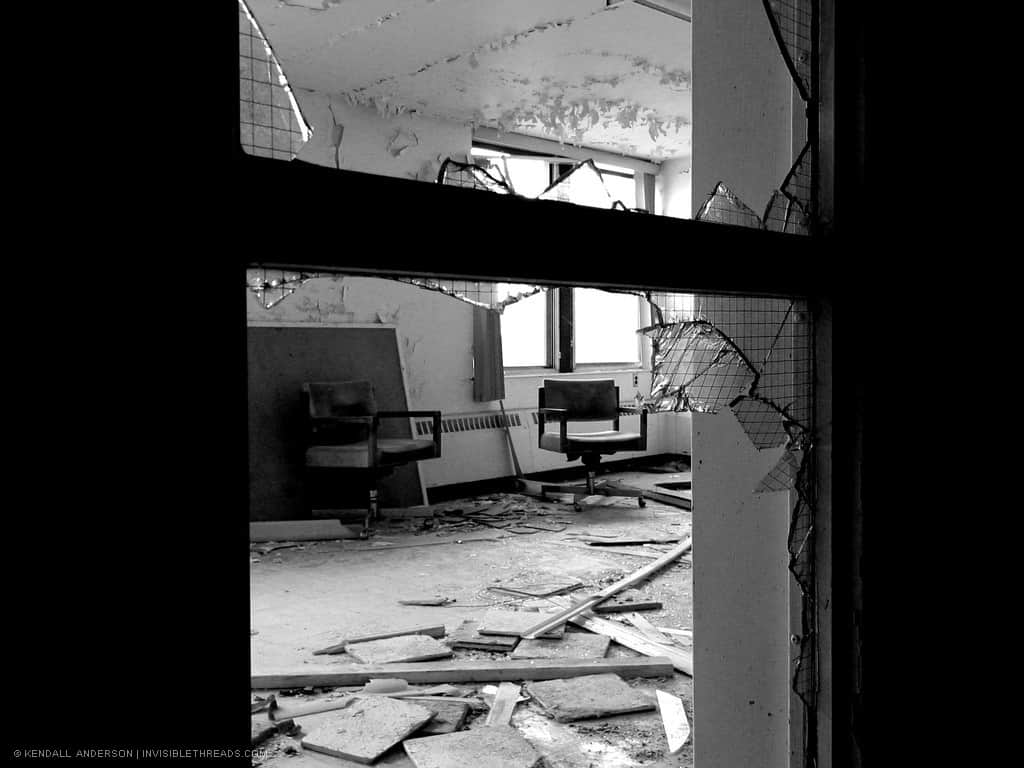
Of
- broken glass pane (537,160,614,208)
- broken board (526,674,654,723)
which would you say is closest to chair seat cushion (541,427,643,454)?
broken board (526,674,654,723)

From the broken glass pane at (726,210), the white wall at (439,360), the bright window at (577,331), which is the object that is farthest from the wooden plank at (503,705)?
the bright window at (577,331)

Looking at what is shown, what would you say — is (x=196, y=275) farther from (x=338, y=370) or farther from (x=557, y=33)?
(x=338, y=370)

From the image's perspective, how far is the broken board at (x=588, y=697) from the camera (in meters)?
2.61

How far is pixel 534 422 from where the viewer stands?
7.52m

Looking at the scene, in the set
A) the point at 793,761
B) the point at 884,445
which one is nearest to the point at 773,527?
the point at 793,761

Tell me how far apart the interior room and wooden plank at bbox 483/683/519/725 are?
0.01m

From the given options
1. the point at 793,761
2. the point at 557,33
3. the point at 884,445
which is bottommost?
the point at 793,761

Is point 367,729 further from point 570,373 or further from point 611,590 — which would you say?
point 570,373

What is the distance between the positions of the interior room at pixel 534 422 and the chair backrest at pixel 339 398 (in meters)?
0.02

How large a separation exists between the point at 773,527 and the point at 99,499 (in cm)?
103

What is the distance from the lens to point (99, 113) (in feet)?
1.09

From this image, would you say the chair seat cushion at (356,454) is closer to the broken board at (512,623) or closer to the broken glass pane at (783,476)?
the broken board at (512,623)

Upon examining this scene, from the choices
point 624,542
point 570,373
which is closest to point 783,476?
point 624,542

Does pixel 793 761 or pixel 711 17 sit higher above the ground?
pixel 711 17
